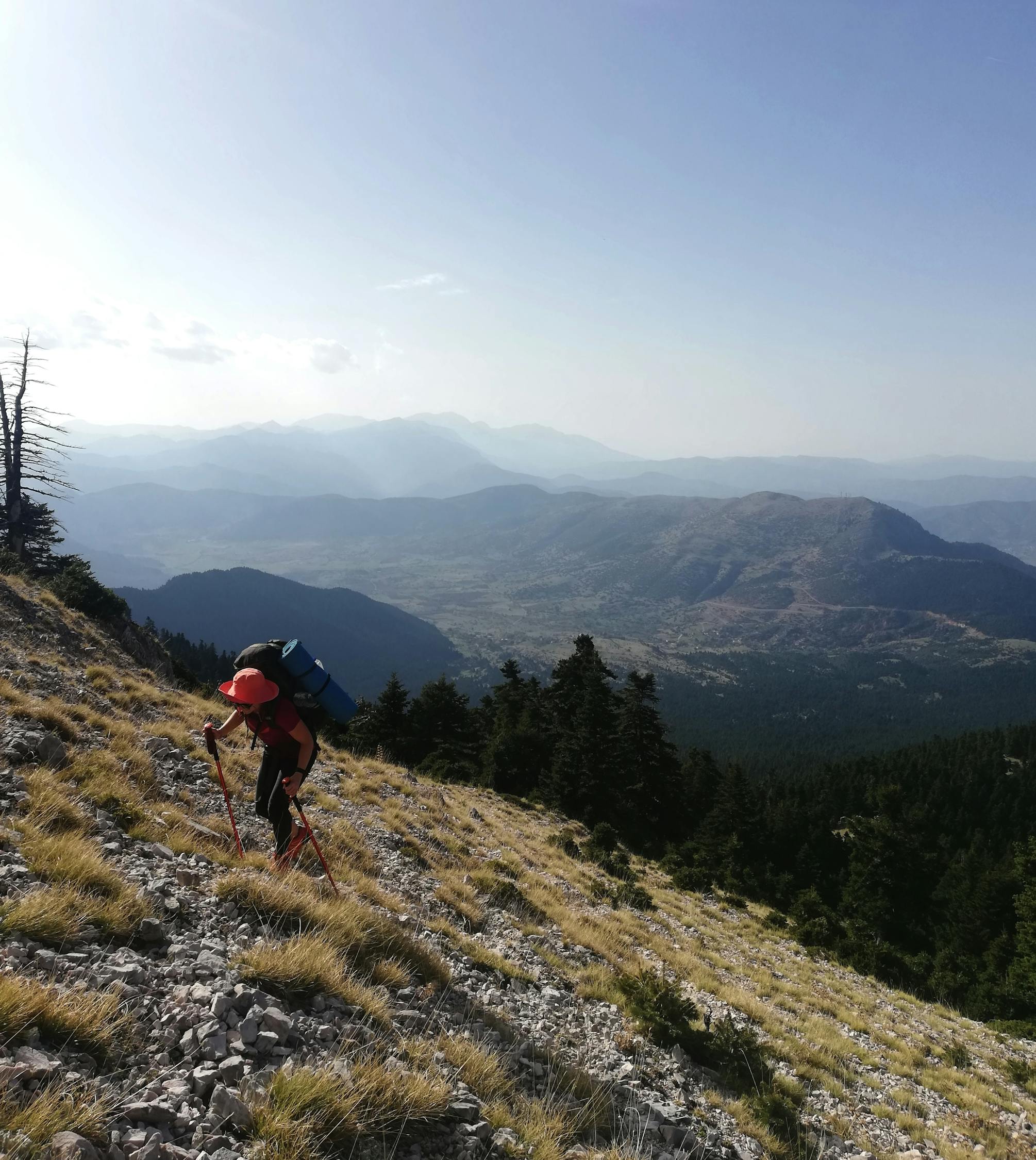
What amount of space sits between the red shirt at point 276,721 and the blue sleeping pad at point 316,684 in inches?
11.6

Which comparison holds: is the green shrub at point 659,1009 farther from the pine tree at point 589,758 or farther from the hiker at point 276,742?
the pine tree at point 589,758

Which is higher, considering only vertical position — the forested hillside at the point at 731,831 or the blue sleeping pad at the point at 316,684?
the blue sleeping pad at the point at 316,684

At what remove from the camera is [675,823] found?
4131 cm

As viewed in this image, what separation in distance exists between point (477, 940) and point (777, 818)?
169 ft

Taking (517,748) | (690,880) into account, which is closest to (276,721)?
(690,880)

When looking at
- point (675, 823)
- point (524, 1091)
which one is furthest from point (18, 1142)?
point (675, 823)

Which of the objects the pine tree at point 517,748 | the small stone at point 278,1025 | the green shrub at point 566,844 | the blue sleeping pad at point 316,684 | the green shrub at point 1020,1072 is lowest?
the pine tree at point 517,748

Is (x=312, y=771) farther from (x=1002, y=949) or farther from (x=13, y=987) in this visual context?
(x=1002, y=949)

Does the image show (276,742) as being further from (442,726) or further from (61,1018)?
(442,726)

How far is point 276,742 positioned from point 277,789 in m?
0.84

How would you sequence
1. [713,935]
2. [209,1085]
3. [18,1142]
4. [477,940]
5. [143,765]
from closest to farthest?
[18,1142]
[209,1085]
[477,940]
[143,765]
[713,935]

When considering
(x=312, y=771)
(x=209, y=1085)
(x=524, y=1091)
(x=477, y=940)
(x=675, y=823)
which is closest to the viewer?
(x=209, y=1085)

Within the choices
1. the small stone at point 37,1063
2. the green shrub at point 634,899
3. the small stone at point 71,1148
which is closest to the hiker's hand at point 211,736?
the small stone at point 37,1063

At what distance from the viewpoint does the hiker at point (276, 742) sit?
21.6 feet
